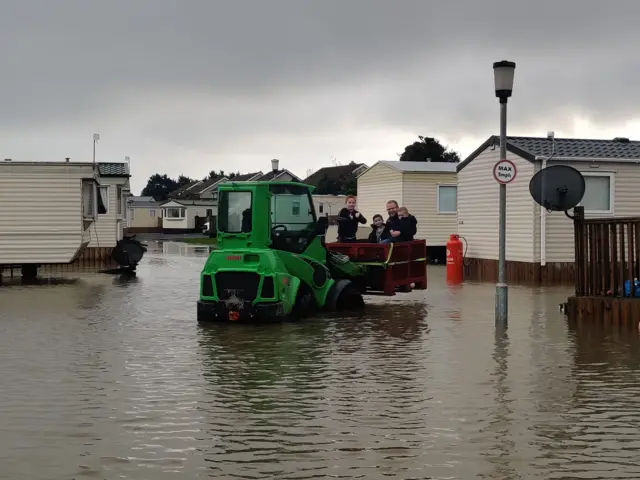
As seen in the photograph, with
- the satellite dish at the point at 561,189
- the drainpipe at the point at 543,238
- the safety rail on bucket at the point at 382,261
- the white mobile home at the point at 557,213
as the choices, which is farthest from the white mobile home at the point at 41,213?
the satellite dish at the point at 561,189

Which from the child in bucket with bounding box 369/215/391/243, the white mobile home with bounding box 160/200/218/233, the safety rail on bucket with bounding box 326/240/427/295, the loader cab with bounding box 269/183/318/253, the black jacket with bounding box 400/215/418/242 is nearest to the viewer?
the loader cab with bounding box 269/183/318/253

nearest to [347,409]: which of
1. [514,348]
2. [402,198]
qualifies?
[514,348]

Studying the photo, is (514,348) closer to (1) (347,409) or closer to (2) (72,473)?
(1) (347,409)

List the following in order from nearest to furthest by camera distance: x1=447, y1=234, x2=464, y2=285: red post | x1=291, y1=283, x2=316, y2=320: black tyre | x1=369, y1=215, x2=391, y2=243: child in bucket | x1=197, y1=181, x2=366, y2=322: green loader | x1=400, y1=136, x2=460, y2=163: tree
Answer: x1=197, y1=181, x2=366, y2=322: green loader
x1=291, y1=283, x2=316, y2=320: black tyre
x1=369, y1=215, x2=391, y2=243: child in bucket
x1=447, y1=234, x2=464, y2=285: red post
x1=400, y1=136, x2=460, y2=163: tree

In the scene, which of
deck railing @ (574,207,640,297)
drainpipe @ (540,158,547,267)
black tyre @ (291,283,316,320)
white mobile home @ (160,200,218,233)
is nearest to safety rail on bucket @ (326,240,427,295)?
black tyre @ (291,283,316,320)

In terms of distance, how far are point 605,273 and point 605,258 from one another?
244 mm

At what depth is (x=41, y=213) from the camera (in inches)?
1089

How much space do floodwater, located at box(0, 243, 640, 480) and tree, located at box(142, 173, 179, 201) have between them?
156664 mm

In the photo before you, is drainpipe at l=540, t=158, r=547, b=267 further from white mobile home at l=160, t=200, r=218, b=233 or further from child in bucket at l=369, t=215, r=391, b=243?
white mobile home at l=160, t=200, r=218, b=233

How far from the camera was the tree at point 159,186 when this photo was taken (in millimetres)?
172500

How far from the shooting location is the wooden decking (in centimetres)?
1569

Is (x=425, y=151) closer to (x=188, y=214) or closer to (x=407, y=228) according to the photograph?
(x=188, y=214)

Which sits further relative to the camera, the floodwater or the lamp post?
the lamp post

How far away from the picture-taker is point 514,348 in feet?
44.0
